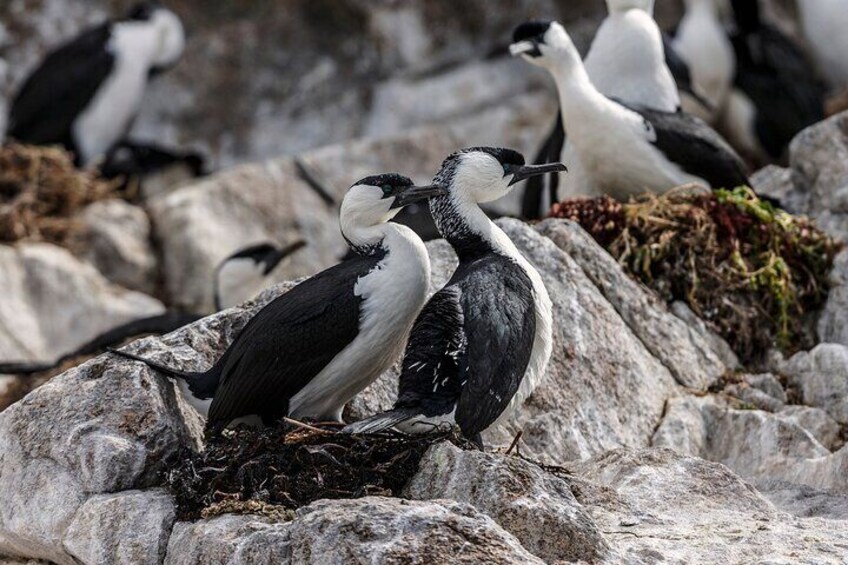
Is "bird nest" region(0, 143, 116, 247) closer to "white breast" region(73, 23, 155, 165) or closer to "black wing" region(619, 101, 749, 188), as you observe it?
"white breast" region(73, 23, 155, 165)

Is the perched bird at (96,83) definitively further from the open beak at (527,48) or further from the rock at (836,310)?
the rock at (836,310)

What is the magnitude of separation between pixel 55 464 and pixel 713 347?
3.72 meters

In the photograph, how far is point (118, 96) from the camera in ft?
54.4

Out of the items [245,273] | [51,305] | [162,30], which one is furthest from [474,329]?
[162,30]

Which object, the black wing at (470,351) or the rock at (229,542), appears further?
the black wing at (470,351)

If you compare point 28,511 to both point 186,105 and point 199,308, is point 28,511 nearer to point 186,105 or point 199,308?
point 199,308

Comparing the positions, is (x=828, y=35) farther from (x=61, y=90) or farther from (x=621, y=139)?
(x=61, y=90)

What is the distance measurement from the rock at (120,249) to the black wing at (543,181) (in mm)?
4116

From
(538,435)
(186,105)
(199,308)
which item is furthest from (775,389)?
(186,105)

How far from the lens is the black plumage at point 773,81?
15109 mm

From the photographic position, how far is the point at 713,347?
9.32 m

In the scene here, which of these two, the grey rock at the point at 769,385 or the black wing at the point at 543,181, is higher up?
the black wing at the point at 543,181

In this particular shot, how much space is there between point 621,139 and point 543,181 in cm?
155

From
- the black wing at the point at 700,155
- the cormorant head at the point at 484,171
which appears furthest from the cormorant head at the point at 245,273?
the cormorant head at the point at 484,171
